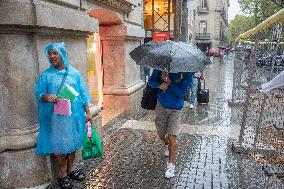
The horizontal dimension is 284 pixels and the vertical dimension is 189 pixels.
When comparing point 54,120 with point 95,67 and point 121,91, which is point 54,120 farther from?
point 121,91

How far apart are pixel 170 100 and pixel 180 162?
1354mm

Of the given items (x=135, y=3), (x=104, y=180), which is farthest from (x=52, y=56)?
(x=135, y=3)

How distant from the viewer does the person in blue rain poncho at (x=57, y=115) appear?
4.28m

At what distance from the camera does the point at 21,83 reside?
4348 mm

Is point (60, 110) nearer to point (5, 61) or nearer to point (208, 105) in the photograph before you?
point (5, 61)

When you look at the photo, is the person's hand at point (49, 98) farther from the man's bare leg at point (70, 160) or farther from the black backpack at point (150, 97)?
the black backpack at point (150, 97)

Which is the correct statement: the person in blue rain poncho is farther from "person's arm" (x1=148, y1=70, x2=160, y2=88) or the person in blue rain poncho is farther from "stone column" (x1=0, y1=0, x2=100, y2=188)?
"person's arm" (x1=148, y1=70, x2=160, y2=88)

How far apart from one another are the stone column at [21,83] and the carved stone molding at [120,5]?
274 centimetres

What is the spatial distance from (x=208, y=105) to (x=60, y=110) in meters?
7.33

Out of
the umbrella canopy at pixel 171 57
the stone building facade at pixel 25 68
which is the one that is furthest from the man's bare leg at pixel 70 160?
the umbrella canopy at pixel 171 57

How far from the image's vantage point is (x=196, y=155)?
19.6ft

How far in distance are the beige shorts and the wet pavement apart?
2.37ft

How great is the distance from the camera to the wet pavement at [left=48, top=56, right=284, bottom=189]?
190 inches

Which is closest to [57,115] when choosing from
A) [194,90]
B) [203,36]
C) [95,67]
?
[95,67]
